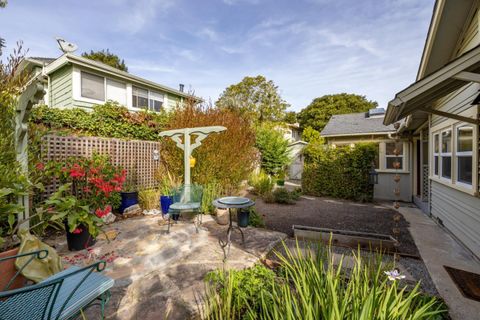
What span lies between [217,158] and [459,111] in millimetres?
5492

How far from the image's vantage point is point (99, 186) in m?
4.09

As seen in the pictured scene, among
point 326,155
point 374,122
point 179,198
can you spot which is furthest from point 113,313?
point 374,122

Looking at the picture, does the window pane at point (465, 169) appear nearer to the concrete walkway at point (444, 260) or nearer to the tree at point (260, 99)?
the concrete walkway at point (444, 260)

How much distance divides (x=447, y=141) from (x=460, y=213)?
1761mm

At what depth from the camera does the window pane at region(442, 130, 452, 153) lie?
4660 millimetres

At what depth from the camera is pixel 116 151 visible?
5.95 meters

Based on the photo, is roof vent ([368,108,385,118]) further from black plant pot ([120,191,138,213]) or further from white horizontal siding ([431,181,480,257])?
black plant pot ([120,191,138,213])

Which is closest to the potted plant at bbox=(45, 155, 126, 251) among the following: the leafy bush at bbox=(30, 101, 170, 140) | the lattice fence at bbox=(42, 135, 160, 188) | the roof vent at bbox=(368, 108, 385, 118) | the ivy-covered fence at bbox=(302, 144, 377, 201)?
the lattice fence at bbox=(42, 135, 160, 188)

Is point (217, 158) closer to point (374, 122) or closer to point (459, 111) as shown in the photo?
point (459, 111)

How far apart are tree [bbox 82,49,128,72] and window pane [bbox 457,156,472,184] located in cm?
2353

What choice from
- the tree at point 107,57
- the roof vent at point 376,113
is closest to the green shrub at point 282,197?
the roof vent at point 376,113

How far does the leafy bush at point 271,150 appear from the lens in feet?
41.7

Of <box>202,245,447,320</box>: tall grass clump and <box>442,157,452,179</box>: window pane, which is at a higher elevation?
<box>442,157,452,179</box>: window pane

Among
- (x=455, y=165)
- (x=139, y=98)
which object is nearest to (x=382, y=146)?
(x=455, y=165)
